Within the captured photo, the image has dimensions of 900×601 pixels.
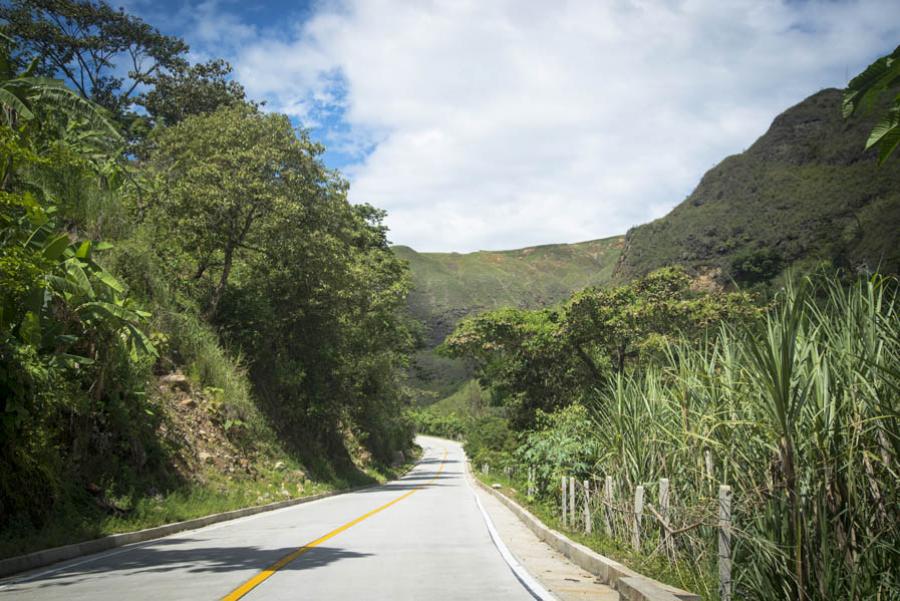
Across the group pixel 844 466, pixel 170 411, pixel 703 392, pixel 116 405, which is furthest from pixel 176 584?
pixel 170 411

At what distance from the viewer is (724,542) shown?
19.6ft

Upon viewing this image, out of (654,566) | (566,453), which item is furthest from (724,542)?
(566,453)

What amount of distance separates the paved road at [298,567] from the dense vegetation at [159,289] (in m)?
1.96

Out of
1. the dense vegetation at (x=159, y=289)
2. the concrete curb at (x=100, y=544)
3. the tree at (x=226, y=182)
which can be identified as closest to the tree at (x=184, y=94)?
the dense vegetation at (x=159, y=289)

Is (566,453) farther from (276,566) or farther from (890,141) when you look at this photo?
(890,141)

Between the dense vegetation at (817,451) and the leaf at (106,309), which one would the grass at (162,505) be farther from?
the dense vegetation at (817,451)

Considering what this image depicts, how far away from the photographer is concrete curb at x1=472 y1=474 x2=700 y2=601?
19.7 feet

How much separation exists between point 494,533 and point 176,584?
7.62 m

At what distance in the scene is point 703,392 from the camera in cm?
774

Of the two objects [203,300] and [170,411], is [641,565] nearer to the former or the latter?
[170,411]

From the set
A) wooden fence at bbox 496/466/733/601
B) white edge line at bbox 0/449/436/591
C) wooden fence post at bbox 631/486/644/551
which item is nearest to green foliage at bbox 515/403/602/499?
wooden fence at bbox 496/466/733/601

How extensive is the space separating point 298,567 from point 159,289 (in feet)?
52.6

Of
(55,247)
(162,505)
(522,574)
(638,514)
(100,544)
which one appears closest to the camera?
(522,574)

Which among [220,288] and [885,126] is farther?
[220,288]
